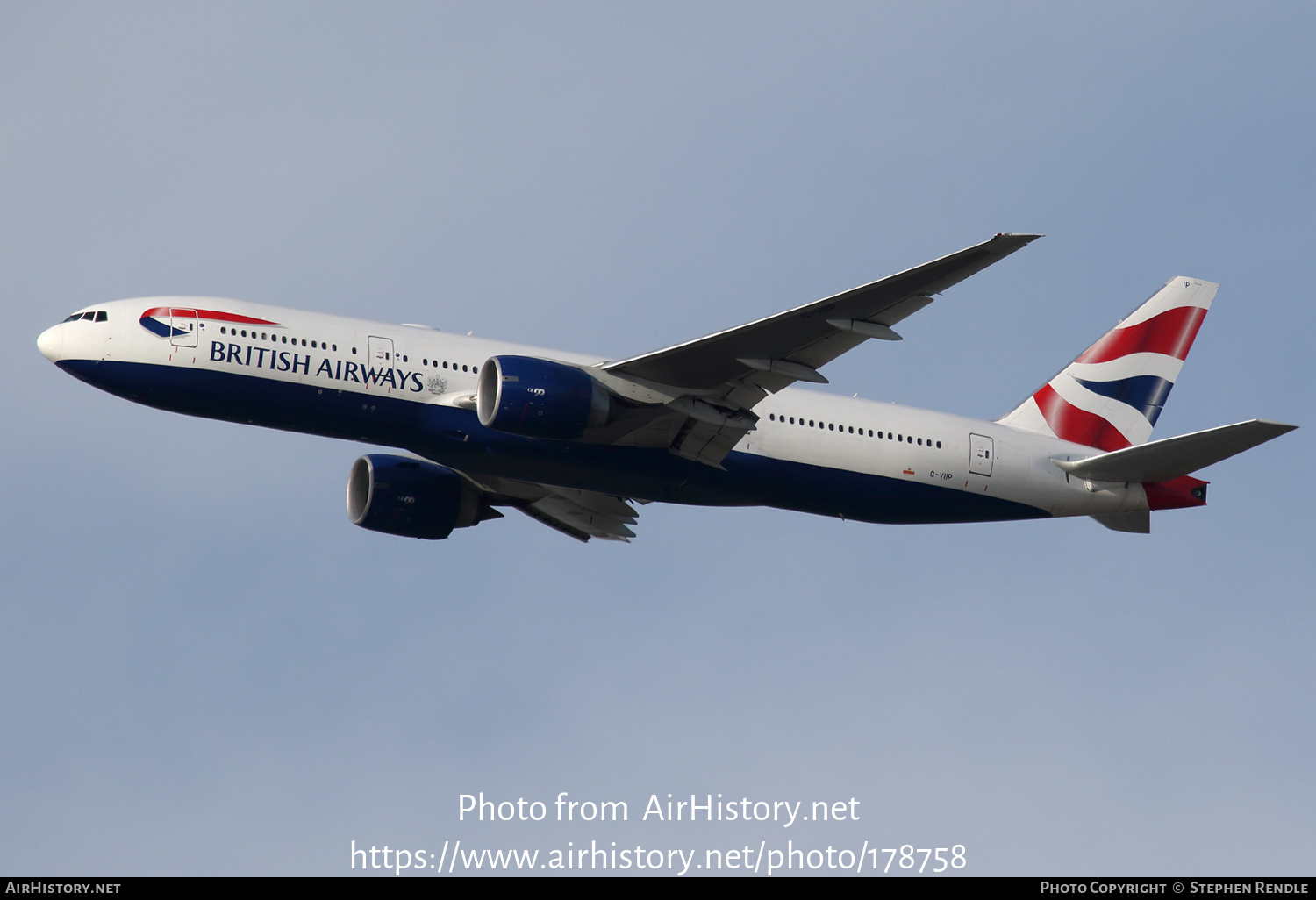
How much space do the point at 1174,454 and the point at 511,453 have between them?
16227 mm

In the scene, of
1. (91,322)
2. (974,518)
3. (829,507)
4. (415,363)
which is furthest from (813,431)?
(91,322)

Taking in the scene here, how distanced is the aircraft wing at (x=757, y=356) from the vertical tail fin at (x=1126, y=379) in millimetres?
10231

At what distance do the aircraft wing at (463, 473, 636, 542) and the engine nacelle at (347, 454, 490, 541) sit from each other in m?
1.13

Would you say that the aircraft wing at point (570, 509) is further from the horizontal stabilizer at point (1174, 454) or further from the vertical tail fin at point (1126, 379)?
the horizontal stabilizer at point (1174, 454)

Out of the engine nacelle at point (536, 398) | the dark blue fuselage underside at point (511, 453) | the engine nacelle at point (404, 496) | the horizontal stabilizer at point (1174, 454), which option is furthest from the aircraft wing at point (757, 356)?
the horizontal stabilizer at point (1174, 454)

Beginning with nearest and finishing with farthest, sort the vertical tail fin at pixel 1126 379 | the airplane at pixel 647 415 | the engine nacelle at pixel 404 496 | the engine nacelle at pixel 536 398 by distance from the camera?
the engine nacelle at pixel 536 398, the airplane at pixel 647 415, the engine nacelle at pixel 404 496, the vertical tail fin at pixel 1126 379

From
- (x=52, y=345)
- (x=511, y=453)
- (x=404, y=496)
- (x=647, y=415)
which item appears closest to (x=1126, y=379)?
(x=647, y=415)

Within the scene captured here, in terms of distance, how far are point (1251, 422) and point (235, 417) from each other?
2282 centimetres

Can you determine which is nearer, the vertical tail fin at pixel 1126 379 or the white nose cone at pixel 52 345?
the white nose cone at pixel 52 345

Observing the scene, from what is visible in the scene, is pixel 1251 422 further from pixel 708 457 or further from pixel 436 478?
pixel 436 478

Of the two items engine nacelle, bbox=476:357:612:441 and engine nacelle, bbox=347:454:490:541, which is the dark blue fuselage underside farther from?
engine nacelle, bbox=347:454:490:541

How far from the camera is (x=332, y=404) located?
33.3 m

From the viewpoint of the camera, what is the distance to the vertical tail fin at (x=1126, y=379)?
134 ft

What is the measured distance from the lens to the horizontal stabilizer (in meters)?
33.6
